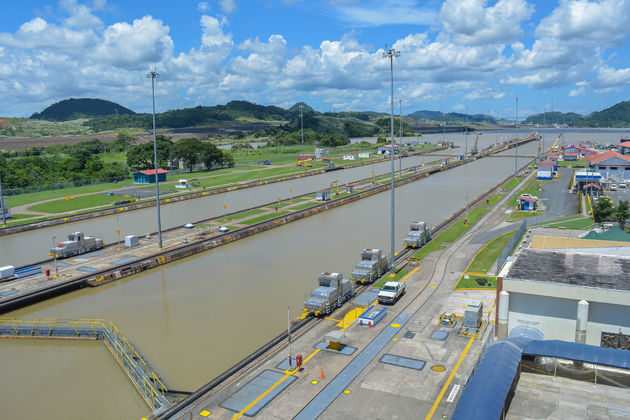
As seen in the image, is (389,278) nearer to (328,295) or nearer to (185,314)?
→ (328,295)

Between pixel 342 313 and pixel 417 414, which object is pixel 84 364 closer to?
pixel 342 313

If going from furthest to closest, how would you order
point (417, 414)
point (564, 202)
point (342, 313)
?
1. point (564, 202)
2. point (342, 313)
3. point (417, 414)

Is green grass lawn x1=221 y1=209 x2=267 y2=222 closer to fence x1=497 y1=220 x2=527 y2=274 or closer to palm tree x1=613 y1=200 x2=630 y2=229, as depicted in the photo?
fence x1=497 y1=220 x2=527 y2=274

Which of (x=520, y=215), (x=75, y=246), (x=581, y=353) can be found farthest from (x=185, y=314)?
(x=520, y=215)

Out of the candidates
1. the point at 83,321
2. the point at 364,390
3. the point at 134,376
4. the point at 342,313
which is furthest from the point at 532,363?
the point at 83,321

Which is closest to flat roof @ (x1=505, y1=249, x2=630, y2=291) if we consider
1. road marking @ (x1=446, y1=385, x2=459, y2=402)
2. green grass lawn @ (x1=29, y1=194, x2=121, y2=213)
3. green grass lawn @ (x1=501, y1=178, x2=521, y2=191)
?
road marking @ (x1=446, y1=385, x2=459, y2=402)

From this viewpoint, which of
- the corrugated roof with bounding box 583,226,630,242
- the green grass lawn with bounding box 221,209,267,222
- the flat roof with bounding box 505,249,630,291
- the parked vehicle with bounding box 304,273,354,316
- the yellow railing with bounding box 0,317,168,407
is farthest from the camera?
the green grass lawn with bounding box 221,209,267,222
